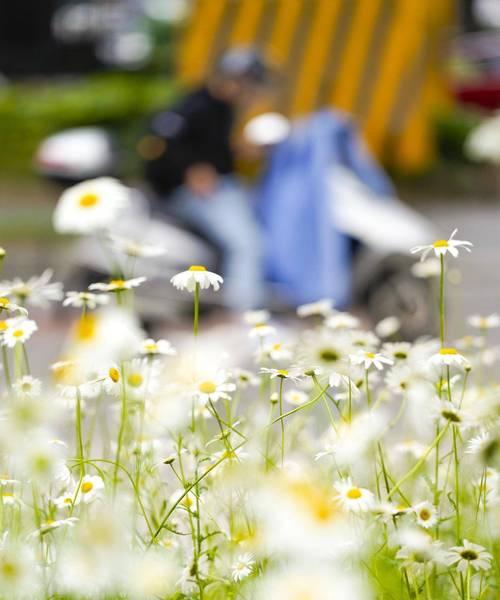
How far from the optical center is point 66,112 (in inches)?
559

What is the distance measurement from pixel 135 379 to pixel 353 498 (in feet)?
1.26

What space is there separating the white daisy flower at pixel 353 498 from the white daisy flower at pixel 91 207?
568mm

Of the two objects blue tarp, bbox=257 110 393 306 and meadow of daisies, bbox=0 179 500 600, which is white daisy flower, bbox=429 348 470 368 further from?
blue tarp, bbox=257 110 393 306

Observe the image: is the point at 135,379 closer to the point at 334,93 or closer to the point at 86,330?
the point at 86,330

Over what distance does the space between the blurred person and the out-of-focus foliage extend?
8.22 m

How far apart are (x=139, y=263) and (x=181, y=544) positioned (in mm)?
3633

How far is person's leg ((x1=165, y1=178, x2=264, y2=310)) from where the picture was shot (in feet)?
17.2

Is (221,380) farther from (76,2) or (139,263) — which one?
(76,2)

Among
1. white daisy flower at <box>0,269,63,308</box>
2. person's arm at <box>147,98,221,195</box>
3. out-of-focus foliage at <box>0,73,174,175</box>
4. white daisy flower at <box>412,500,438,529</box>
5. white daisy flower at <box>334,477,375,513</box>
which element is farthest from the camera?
out-of-focus foliage at <box>0,73,174,175</box>

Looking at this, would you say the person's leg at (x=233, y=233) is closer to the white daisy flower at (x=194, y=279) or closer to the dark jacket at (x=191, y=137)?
the dark jacket at (x=191, y=137)

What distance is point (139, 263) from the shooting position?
17.6 ft

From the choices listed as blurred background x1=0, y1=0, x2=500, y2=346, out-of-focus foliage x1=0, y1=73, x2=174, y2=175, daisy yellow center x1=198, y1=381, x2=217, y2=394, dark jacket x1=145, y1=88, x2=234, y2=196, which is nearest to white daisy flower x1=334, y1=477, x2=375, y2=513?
daisy yellow center x1=198, y1=381, x2=217, y2=394

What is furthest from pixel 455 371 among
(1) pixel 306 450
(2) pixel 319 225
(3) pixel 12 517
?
(2) pixel 319 225

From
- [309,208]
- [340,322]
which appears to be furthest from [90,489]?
[309,208]
